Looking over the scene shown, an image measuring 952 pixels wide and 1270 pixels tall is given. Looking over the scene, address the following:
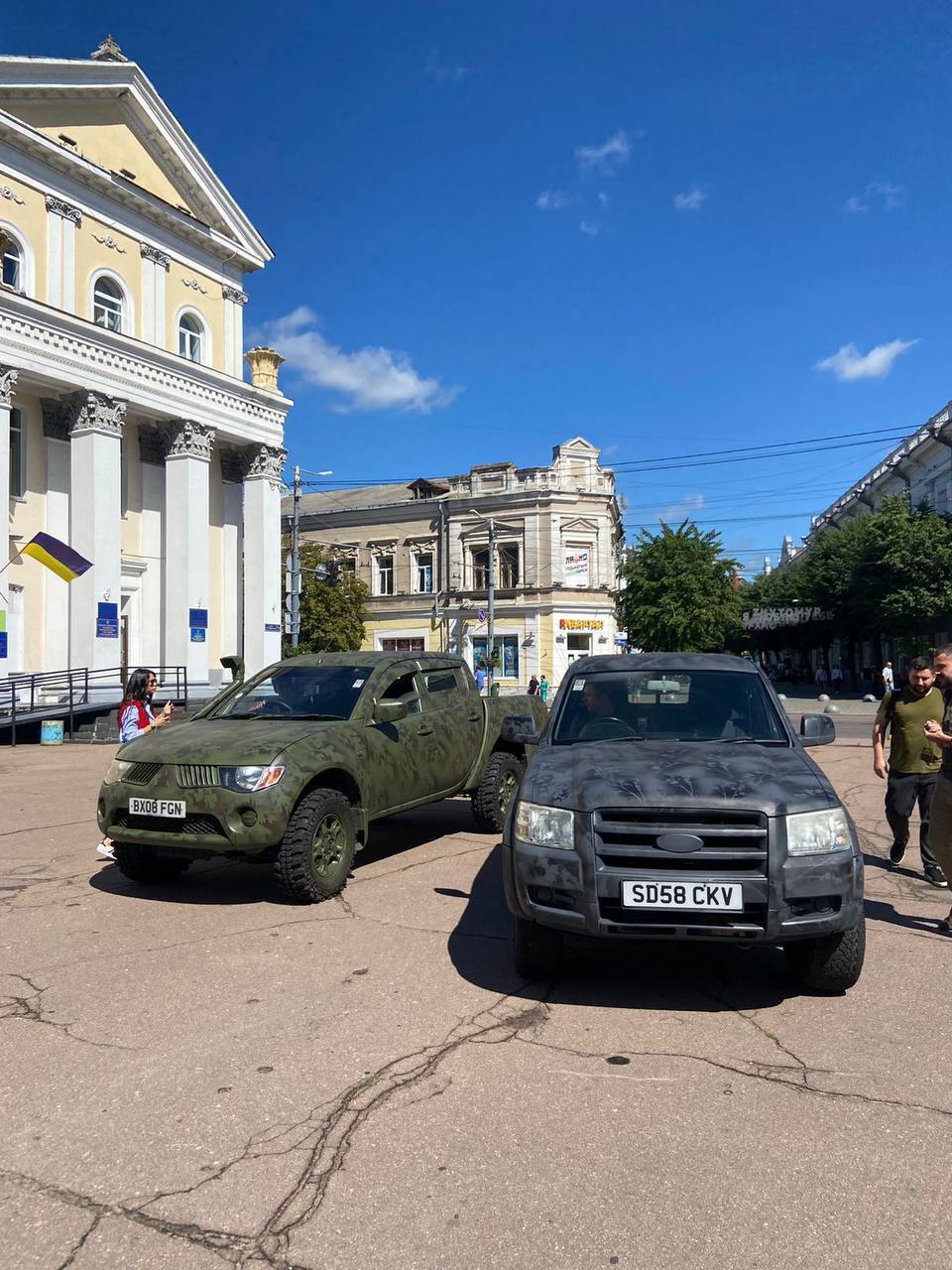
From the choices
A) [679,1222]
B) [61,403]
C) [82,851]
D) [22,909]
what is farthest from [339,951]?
[61,403]

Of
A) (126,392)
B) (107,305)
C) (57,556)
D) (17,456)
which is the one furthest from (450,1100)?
(107,305)

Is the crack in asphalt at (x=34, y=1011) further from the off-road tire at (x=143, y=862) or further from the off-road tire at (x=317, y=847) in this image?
the off-road tire at (x=143, y=862)

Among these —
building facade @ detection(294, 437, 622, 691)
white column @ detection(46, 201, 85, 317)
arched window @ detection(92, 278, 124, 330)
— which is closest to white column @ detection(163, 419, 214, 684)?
arched window @ detection(92, 278, 124, 330)

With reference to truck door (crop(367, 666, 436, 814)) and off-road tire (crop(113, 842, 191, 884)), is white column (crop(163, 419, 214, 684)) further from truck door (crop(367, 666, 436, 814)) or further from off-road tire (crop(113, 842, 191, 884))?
off-road tire (crop(113, 842, 191, 884))

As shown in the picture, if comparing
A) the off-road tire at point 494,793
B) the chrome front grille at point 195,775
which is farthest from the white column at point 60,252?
the chrome front grille at point 195,775

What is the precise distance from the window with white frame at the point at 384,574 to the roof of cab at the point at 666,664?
4834cm

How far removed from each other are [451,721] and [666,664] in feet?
9.45

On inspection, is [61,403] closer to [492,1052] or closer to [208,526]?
[208,526]

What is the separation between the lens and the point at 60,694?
24.8m

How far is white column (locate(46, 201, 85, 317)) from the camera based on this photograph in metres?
26.0

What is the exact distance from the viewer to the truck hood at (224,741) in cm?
634

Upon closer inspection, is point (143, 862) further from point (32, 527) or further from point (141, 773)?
point (32, 527)

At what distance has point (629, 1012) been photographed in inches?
173

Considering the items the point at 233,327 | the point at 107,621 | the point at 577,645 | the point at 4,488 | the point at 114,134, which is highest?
the point at 114,134
